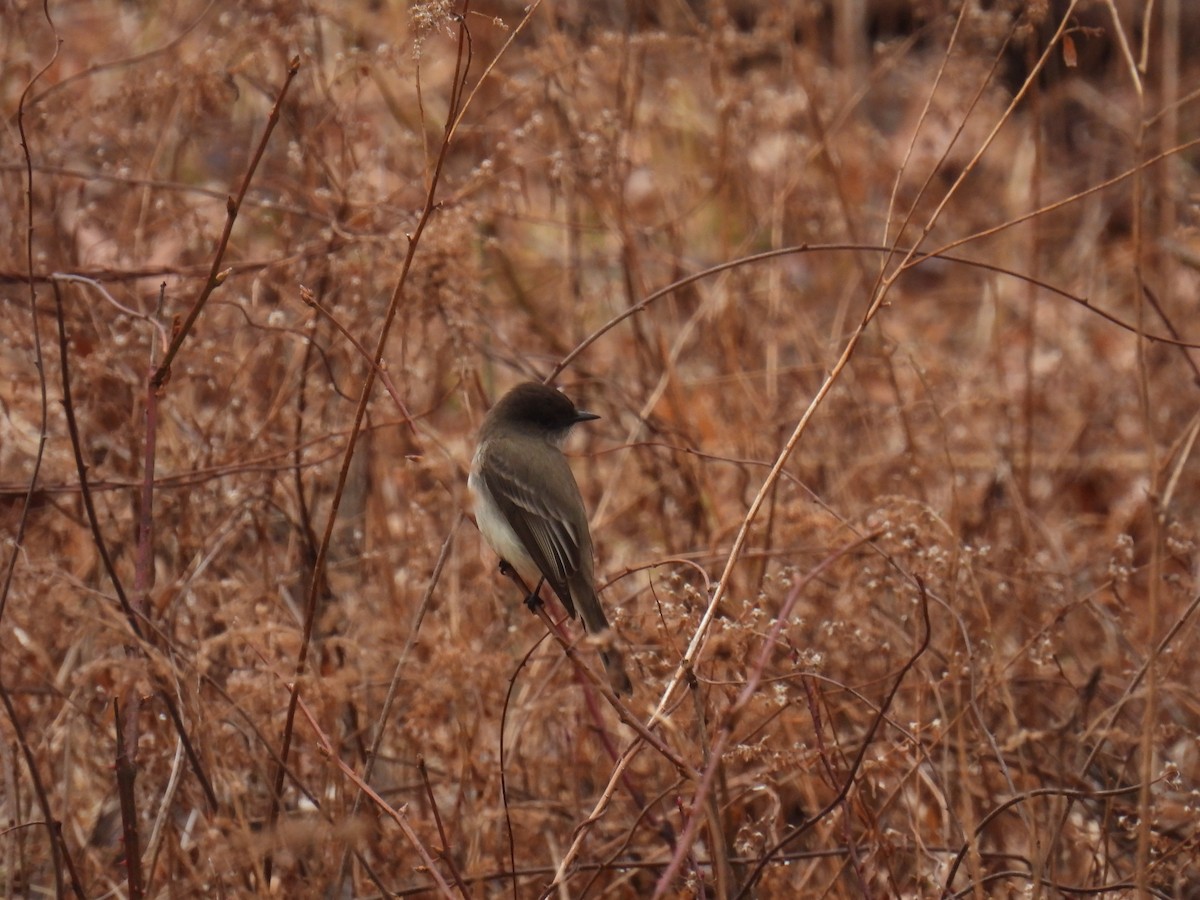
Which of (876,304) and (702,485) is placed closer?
(876,304)

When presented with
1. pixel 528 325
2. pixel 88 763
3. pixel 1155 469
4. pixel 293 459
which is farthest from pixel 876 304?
pixel 528 325

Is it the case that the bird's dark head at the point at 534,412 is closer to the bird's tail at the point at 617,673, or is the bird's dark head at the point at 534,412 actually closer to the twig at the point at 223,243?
the bird's tail at the point at 617,673

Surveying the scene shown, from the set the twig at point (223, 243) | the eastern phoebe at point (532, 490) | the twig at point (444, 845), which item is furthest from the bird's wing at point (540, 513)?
the twig at point (223, 243)

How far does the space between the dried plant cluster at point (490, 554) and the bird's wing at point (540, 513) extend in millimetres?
181

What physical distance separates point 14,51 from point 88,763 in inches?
122

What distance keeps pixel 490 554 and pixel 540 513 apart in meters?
0.73

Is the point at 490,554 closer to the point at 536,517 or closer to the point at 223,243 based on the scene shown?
the point at 536,517

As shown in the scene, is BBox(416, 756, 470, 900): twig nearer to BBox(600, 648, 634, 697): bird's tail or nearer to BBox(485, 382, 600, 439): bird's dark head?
BBox(600, 648, 634, 697): bird's tail

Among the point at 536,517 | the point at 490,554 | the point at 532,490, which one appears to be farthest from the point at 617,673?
the point at 490,554

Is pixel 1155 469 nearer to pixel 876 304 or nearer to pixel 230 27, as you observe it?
pixel 876 304

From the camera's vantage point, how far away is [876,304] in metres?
2.82

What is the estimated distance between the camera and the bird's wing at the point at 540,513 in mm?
3844

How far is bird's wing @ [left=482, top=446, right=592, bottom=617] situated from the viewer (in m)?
3.84

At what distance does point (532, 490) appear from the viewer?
13.5ft
